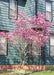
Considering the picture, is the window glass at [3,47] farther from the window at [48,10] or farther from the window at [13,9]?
the window at [48,10]

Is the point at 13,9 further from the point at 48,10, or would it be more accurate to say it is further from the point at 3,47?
the point at 3,47

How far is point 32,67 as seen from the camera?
15500mm

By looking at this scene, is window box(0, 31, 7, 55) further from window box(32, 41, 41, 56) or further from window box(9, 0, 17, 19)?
window box(32, 41, 41, 56)

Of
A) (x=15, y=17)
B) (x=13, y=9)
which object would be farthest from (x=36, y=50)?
(x=13, y=9)

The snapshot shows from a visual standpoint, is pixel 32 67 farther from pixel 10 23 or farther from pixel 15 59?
pixel 10 23

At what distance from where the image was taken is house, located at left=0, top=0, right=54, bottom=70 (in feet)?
49.1

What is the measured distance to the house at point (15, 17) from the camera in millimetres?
14977

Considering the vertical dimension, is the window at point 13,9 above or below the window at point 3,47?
above

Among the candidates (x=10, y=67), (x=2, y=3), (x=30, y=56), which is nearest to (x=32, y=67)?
(x=30, y=56)

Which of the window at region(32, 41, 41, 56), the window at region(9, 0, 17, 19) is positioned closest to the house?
the window at region(9, 0, 17, 19)

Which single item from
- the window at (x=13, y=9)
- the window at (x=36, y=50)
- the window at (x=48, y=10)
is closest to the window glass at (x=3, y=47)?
the window at (x=13, y=9)

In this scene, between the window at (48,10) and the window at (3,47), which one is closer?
the window at (3,47)

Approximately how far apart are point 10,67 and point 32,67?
2259 mm

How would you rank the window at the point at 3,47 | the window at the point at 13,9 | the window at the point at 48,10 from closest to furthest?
the window at the point at 3,47, the window at the point at 13,9, the window at the point at 48,10
